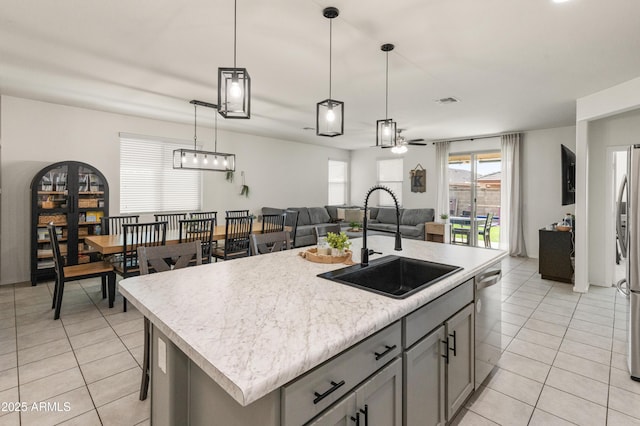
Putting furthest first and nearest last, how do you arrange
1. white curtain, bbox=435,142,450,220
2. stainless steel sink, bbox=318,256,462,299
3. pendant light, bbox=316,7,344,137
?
white curtain, bbox=435,142,450,220
pendant light, bbox=316,7,344,137
stainless steel sink, bbox=318,256,462,299

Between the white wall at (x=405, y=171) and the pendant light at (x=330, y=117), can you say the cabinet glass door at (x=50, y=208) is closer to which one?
the pendant light at (x=330, y=117)

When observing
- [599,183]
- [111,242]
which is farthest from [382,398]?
[599,183]

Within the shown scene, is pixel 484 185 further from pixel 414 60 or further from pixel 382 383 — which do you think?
pixel 382 383

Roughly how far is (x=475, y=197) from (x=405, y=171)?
1.97 meters

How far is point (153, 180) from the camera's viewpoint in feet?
18.9

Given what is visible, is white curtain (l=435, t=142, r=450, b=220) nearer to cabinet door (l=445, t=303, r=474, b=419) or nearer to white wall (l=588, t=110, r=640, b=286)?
white wall (l=588, t=110, r=640, b=286)

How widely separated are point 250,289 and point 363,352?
65 cm

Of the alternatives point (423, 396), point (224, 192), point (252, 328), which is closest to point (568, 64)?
point (423, 396)

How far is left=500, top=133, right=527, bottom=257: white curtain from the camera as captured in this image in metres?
6.62

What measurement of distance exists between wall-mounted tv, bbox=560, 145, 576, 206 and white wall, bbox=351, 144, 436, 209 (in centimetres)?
329

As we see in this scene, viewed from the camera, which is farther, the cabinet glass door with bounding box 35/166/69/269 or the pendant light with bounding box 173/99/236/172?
the pendant light with bounding box 173/99/236/172

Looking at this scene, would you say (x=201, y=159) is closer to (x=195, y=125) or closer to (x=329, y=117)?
(x=195, y=125)

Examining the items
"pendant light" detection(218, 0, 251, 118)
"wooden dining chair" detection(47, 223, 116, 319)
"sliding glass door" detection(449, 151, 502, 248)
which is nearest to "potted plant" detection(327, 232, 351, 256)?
"pendant light" detection(218, 0, 251, 118)

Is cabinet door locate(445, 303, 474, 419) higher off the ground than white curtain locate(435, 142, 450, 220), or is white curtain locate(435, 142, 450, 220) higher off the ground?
white curtain locate(435, 142, 450, 220)
